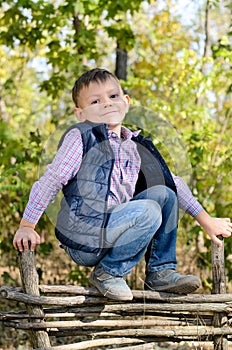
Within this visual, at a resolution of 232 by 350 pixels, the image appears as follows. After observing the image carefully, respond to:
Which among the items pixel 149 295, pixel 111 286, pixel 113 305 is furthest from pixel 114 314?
pixel 111 286

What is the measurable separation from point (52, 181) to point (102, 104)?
47 cm

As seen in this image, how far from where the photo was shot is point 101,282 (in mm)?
3031

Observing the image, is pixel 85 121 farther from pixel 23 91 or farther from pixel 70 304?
pixel 23 91

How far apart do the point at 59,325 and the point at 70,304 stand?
126 millimetres

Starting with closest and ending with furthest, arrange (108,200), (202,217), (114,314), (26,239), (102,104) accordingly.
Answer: (26,239) → (108,200) → (102,104) → (114,314) → (202,217)

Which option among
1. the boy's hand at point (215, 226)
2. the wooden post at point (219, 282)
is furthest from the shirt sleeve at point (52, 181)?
the wooden post at point (219, 282)

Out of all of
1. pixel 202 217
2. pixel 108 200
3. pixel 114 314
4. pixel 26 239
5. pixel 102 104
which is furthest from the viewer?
pixel 202 217

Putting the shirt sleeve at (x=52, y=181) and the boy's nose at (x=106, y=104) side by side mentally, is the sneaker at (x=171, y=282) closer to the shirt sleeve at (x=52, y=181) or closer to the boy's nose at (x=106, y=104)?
the shirt sleeve at (x=52, y=181)

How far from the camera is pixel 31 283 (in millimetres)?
3021

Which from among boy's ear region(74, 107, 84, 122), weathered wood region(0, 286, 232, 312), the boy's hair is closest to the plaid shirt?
boy's ear region(74, 107, 84, 122)

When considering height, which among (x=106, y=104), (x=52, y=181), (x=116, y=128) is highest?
(x=106, y=104)

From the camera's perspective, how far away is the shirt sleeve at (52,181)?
2975 millimetres

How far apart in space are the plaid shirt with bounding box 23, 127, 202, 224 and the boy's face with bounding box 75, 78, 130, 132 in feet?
0.26

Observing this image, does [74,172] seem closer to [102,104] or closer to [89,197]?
[89,197]
